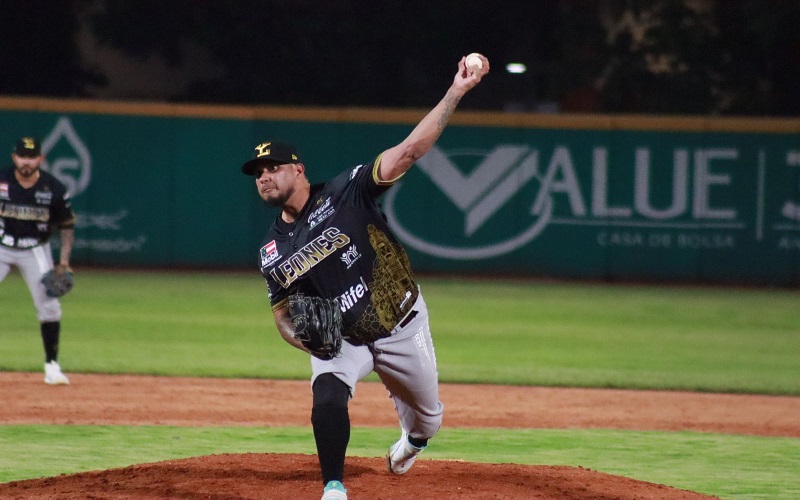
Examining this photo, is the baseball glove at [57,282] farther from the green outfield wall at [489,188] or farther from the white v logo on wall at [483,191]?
the white v logo on wall at [483,191]

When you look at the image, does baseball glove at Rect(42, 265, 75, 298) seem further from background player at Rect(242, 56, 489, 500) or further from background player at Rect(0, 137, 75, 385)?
background player at Rect(242, 56, 489, 500)

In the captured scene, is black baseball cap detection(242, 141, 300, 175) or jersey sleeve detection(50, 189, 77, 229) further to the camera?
jersey sleeve detection(50, 189, 77, 229)

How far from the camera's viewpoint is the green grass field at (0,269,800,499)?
7.30 meters

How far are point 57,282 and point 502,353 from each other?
15.4ft

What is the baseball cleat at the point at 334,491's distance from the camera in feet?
16.9

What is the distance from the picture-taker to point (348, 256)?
546cm

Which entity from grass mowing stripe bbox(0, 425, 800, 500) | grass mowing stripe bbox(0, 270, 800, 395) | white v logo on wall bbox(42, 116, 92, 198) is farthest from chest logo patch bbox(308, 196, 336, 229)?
white v logo on wall bbox(42, 116, 92, 198)

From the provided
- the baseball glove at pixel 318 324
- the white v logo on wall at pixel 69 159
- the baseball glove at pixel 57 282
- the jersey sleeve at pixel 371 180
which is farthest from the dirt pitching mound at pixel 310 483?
the white v logo on wall at pixel 69 159

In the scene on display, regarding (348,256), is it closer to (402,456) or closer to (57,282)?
(402,456)

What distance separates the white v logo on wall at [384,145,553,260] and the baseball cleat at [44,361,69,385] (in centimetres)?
Answer: 976

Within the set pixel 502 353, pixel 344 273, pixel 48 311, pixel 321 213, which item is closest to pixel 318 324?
pixel 344 273

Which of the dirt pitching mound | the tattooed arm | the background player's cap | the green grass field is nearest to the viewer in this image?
the tattooed arm

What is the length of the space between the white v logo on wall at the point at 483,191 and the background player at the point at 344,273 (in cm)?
1315

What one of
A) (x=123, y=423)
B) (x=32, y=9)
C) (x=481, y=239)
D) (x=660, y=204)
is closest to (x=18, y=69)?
(x=32, y=9)
